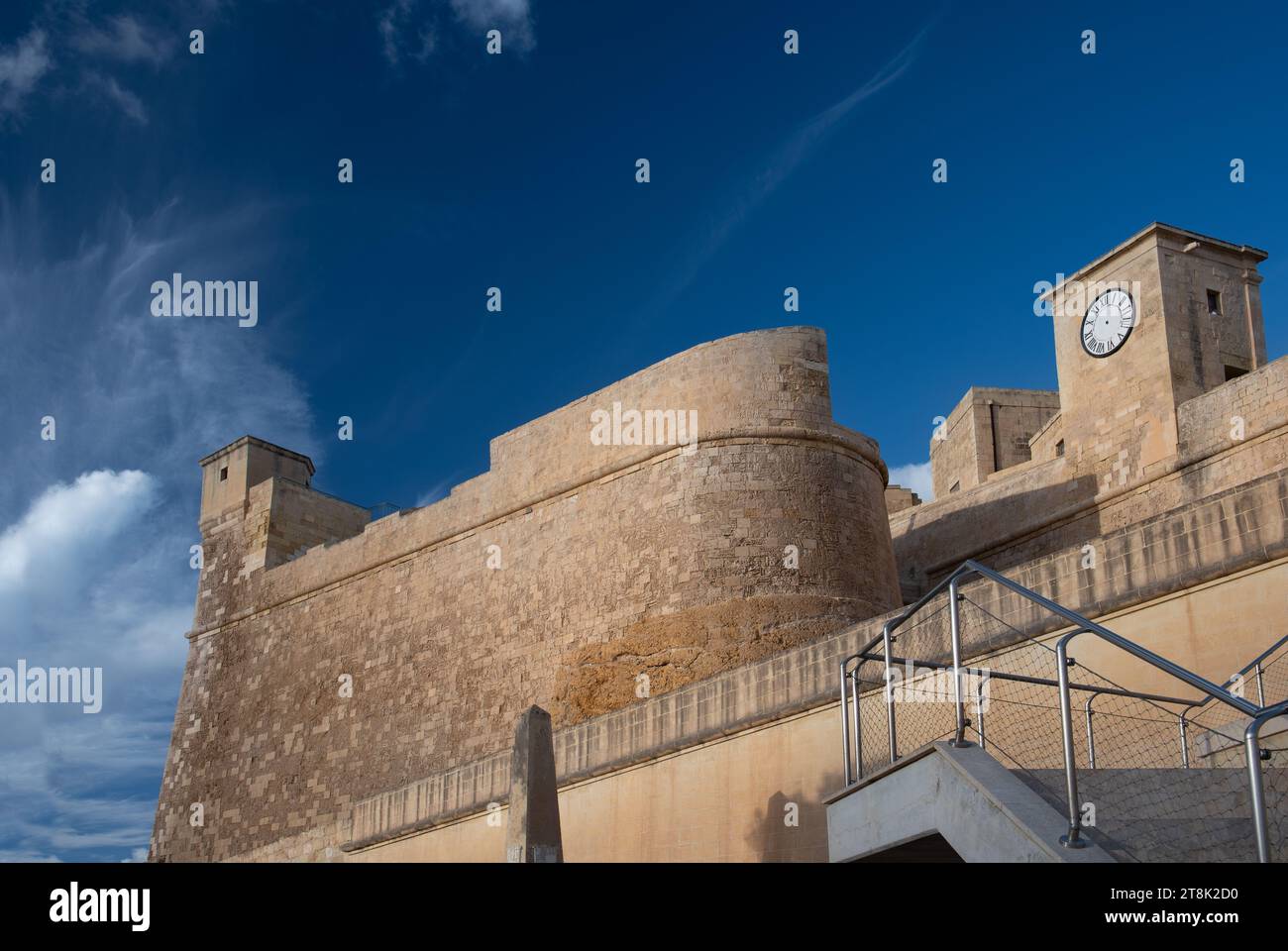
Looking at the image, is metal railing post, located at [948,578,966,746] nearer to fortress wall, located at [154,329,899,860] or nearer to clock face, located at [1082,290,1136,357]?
fortress wall, located at [154,329,899,860]

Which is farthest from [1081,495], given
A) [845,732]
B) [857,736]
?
[857,736]

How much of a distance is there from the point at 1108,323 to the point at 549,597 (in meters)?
9.30

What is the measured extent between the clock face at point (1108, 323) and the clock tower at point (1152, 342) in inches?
0.6

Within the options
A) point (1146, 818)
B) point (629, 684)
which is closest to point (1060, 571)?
point (1146, 818)

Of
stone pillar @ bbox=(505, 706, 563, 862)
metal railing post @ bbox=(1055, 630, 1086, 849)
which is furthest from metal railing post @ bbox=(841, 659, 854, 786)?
metal railing post @ bbox=(1055, 630, 1086, 849)

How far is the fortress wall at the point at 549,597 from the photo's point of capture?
1855 centimetres

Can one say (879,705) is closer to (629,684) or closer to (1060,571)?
(1060,571)

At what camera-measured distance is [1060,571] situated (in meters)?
9.91

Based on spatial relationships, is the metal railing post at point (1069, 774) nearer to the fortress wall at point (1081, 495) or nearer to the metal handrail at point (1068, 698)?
the metal handrail at point (1068, 698)

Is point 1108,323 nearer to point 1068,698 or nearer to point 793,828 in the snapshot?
point 793,828

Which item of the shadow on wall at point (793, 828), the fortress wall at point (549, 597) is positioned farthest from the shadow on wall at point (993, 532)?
the shadow on wall at point (793, 828)

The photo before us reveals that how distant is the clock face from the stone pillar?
14299mm
